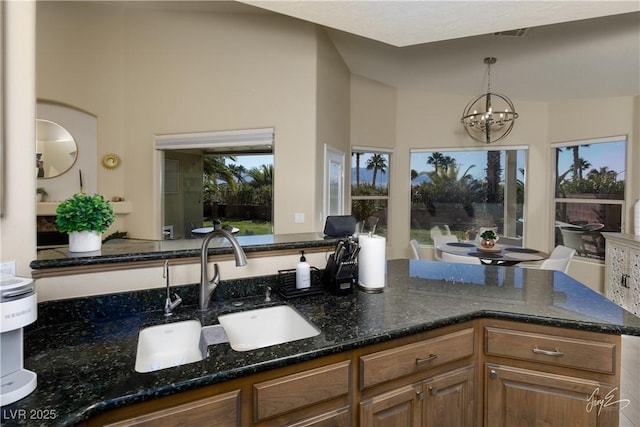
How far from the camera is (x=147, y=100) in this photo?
437cm

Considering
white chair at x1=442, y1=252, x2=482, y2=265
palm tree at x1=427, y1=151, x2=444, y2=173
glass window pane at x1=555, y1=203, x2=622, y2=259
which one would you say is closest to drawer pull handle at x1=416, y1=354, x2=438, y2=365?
white chair at x1=442, y1=252, x2=482, y2=265

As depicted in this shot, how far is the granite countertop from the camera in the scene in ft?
3.06

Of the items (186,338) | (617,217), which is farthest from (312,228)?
(617,217)

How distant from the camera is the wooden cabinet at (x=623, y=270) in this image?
3719 millimetres

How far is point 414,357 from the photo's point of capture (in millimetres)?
1357

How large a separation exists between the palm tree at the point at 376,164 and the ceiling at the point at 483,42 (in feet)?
3.90

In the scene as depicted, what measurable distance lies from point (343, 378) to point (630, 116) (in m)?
5.60

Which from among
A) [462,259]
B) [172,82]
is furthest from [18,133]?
[462,259]

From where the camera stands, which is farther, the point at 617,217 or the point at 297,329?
the point at 617,217

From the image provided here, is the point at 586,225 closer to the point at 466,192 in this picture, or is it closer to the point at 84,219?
the point at 466,192

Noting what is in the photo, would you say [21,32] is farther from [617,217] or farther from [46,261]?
[617,217]

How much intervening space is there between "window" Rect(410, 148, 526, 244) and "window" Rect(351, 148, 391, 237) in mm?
494

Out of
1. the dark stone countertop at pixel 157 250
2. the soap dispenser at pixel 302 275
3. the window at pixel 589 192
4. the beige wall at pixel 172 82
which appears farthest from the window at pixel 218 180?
the window at pixel 589 192

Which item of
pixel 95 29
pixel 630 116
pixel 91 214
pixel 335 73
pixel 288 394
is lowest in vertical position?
pixel 288 394
